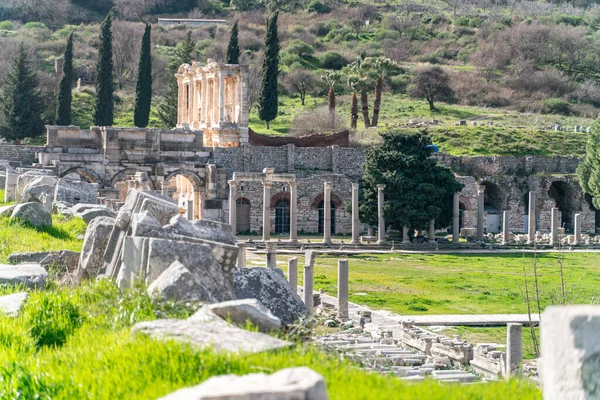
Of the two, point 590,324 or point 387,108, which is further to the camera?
point 387,108

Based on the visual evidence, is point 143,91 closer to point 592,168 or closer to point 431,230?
point 431,230

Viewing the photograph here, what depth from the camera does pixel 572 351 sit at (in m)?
4.50

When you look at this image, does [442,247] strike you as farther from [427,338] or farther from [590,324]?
[590,324]

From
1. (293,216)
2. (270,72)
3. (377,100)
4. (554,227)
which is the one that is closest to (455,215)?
(554,227)

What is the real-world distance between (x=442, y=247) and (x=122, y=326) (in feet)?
147

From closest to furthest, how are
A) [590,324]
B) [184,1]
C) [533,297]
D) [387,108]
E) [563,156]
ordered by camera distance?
[590,324] → [533,297] → [563,156] → [387,108] → [184,1]

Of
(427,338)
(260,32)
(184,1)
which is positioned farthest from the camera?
(184,1)

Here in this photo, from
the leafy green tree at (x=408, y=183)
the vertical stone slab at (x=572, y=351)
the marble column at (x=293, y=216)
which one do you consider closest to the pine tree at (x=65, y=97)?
the marble column at (x=293, y=216)

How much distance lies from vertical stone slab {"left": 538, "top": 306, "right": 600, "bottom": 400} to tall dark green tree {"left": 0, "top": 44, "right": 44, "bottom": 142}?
60367 mm

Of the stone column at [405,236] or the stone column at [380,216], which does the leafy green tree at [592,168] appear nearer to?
the stone column at [405,236]

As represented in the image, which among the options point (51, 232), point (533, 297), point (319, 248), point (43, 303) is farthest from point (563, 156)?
point (43, 303)

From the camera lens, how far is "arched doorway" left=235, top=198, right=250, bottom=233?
192 feet

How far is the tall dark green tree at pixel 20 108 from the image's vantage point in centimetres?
6256

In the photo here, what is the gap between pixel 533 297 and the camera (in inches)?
1227
